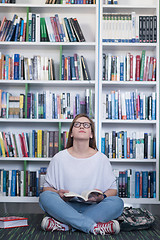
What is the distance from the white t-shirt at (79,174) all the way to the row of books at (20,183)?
914mm

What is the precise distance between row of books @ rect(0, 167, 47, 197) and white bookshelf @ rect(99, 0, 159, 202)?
2.57ft

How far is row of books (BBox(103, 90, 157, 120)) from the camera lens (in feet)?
12.0

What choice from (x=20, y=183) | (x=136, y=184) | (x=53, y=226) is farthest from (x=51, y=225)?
(x=136, y=184)

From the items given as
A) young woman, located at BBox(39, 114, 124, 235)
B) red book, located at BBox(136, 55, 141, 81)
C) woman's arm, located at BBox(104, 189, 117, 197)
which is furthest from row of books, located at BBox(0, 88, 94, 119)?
woman's arm, located at BBox(104, 189, 117, 197)

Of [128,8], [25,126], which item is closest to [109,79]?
[128,8]

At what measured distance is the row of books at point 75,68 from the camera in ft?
12.0

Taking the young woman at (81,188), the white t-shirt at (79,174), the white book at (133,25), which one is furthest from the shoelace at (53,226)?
the white book at (133,25)

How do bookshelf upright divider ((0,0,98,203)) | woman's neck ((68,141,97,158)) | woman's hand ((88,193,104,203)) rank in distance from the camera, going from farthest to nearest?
bookshelf upright divider ((0,0,98,203)) → woman's neck ((68,141,97,158)) → woman's hand ((88,193,104,203))

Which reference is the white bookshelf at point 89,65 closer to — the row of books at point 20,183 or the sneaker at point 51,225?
the row of books at point 20,183

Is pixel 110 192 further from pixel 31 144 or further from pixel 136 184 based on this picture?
pixel 31 144

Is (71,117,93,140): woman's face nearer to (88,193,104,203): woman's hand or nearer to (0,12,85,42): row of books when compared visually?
(88,193,104,203): woman's hand

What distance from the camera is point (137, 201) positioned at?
3.60m

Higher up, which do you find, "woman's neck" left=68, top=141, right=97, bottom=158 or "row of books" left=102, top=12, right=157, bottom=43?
"row of books" left=102, top=12, right=157, bottom=43

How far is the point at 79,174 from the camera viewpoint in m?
2.71
